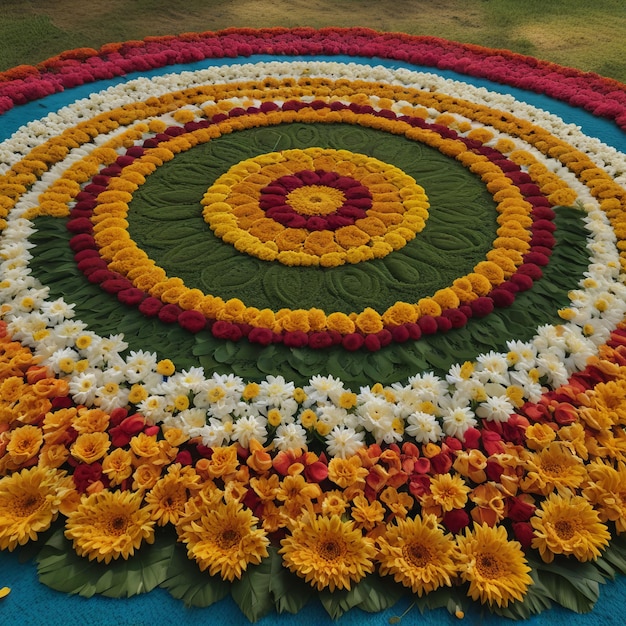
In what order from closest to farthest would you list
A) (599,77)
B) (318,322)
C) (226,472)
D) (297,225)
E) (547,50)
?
(226,472) → (318,322) → (297,225) → (599,77) → (547,50)

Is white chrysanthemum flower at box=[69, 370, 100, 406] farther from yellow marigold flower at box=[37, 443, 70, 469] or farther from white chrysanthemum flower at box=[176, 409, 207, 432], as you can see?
white chrysanthemum flower at box=[176, 409, 207, 432]

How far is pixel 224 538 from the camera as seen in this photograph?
1795 mm

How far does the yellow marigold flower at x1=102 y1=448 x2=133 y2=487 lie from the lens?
1.93 meters

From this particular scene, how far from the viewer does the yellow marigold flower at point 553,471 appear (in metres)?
1.97

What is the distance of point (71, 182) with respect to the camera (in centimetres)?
336

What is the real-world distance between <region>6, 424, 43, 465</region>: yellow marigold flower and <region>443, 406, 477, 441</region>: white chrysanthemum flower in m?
1.41

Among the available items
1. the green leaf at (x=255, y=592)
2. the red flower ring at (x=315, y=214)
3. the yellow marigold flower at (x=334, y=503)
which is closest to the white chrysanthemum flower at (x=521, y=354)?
the yellow marigold flower at (x=334, y=503)

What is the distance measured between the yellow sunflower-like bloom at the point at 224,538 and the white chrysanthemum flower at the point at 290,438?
274 mm

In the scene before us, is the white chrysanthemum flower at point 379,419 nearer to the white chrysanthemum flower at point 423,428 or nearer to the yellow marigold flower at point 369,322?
the white chrysanthemum flower at point 423,428

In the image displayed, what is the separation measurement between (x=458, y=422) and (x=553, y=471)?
35 cm

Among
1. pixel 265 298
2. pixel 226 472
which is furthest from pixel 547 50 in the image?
pixel 226 472

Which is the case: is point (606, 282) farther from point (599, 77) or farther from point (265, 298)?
point (599, 77)

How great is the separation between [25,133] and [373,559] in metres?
3.47

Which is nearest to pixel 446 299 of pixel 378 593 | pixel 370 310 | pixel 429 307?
pixel 429 307
